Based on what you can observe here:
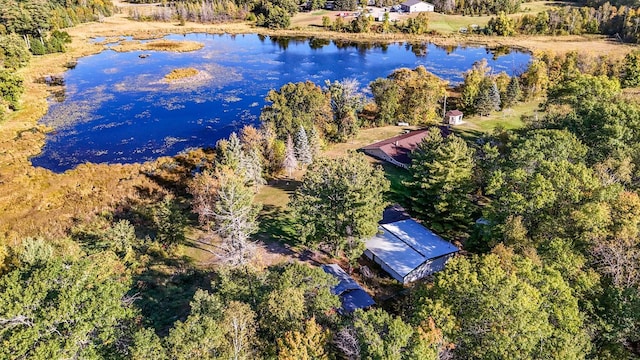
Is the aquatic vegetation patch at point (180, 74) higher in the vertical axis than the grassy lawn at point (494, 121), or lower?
higher

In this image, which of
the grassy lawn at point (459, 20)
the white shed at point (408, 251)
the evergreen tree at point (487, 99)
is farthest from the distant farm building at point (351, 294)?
the grassy lawn at point (459, 20)

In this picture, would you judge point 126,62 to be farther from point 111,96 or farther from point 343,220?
point 343,220

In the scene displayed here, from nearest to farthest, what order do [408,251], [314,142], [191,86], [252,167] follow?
[408,251]
[252,167]
[314,142]
[191,86]

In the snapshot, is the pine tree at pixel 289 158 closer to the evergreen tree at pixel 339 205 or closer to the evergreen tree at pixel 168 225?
the evergreen tree at pixel 339 205

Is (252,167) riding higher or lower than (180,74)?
lower

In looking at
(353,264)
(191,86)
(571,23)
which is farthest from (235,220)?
(571,23)

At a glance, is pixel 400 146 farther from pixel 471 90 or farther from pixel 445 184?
pixel 471 90

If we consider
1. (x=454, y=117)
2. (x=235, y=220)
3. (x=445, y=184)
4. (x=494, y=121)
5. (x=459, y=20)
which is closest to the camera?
(x=235, y=220)
